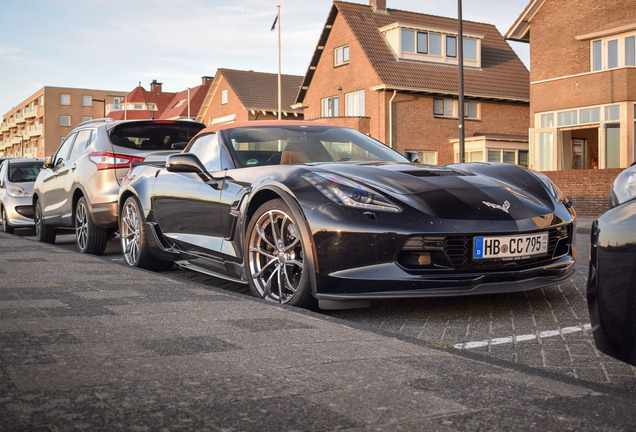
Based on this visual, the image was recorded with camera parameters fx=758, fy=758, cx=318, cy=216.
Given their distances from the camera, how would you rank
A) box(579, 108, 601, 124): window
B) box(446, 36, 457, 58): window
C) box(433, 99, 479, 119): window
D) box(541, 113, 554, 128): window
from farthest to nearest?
1. box(446, 36, 457, 58): window
2. box(433, 99, 479, 119): window
3. box(541, 113, 554, 128): window
4. box(579, 108, 601, 124): window

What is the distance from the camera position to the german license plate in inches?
183

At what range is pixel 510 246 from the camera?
475 cm

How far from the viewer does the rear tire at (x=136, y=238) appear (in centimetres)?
737

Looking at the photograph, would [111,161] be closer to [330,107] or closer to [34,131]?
[330,107]

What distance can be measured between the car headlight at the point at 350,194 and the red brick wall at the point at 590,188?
17.2m

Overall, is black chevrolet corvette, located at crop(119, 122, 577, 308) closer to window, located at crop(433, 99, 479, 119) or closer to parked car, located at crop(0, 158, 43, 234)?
parked car, located at crop(0, 158, 43, 234)

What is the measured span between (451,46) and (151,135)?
105 feet

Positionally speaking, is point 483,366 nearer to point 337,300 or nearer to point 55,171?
point 337,300

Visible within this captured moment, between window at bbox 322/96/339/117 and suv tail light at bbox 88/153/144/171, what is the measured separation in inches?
1220

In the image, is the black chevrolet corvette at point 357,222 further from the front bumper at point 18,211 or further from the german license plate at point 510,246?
the front bumper at point 18,211

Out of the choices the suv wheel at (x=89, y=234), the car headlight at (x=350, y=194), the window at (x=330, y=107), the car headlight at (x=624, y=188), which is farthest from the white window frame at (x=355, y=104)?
the car headlight at (x=624, y=188)


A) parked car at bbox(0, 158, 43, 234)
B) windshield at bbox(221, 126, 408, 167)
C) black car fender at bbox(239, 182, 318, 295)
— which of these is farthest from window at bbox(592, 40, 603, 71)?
black car fender at bbox(239, 182, 318, 295)

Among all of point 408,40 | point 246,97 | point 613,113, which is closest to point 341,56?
point 408,40

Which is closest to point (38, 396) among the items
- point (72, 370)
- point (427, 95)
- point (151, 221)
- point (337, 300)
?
point (72, 370)
